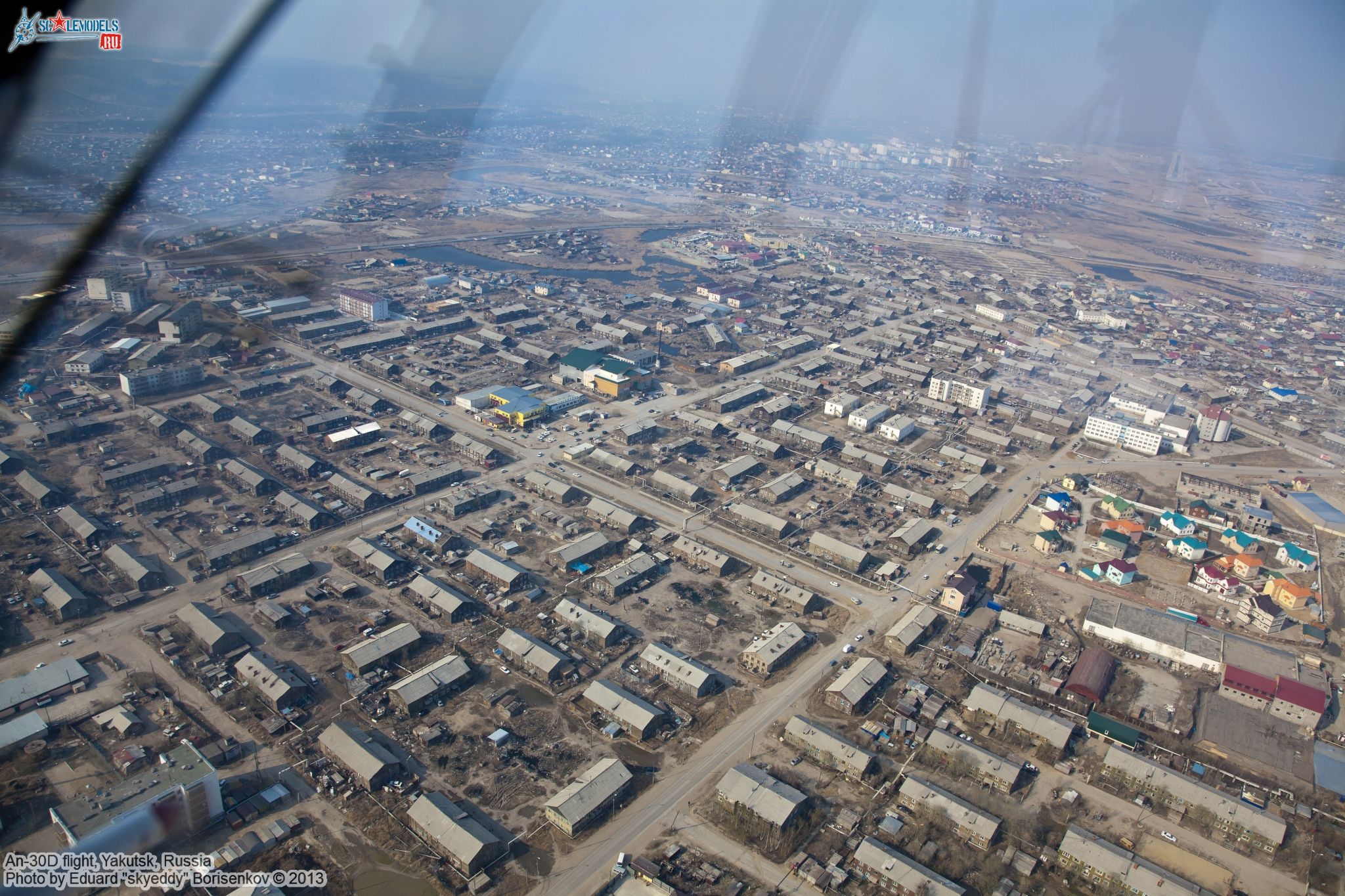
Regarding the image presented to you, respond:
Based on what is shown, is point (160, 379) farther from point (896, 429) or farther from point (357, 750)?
point (896, 429)

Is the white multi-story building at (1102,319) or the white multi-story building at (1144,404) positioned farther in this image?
the white multi-story building at (1102,319)

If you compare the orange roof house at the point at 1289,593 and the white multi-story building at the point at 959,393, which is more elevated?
the white multi-story building at the point at 959,393

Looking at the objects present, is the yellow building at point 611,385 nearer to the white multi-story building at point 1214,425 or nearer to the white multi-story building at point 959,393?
the white multi-story building at point 959,393

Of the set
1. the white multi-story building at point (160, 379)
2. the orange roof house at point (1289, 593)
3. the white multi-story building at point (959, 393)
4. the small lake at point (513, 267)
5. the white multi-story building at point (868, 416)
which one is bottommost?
the orange roof house at point (1289, 593)

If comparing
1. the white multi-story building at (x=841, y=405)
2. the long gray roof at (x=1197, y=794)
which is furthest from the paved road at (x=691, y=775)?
the white multi-story building at (x=841, y=405)

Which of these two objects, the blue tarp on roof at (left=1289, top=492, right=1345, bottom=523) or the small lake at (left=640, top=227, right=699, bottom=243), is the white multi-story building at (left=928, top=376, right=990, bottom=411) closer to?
the blue tarp on roof at (left=1289, top=492, right=1345, bottom=523)

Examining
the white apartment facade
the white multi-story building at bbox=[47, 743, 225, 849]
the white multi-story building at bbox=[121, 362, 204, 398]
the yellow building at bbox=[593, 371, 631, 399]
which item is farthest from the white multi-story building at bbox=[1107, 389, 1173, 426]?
the white multi-story building at bbox=[121, 362, 204, 398]
